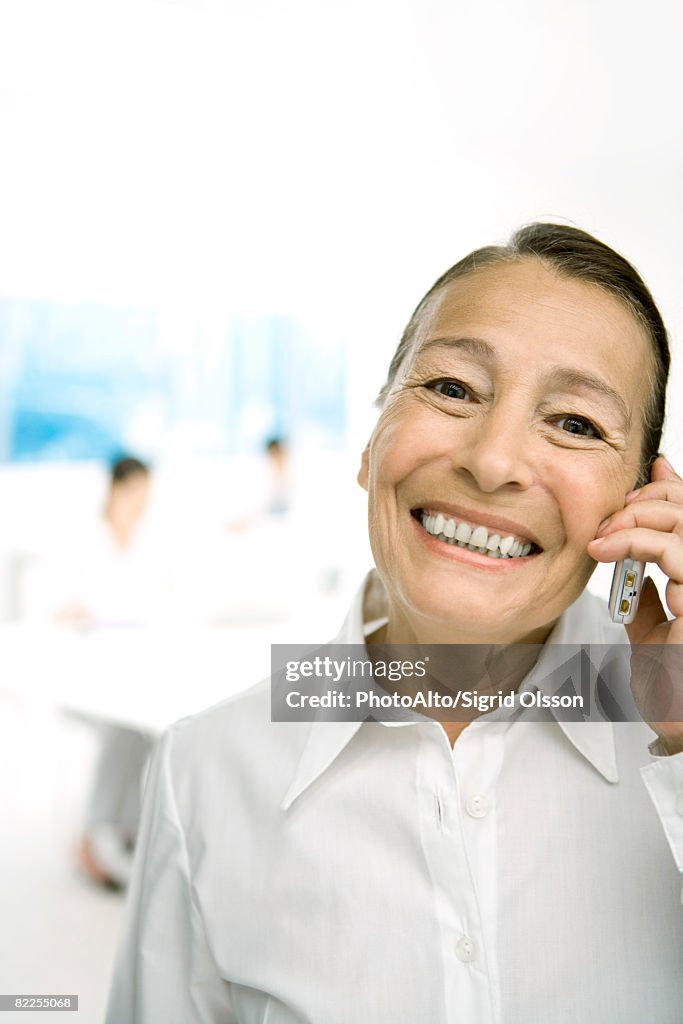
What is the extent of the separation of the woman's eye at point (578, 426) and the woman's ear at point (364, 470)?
0.65 feet

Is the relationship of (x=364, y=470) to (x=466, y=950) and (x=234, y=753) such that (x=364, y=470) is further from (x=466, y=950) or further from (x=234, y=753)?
(x=466, y=950)

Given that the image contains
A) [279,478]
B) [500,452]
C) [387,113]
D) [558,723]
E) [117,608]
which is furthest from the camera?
[279,478]

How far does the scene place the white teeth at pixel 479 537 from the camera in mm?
780

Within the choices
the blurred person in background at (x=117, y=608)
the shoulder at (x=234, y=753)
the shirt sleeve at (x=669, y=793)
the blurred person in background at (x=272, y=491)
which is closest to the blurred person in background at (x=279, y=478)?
the blurred person in background at (x=272, y=491)

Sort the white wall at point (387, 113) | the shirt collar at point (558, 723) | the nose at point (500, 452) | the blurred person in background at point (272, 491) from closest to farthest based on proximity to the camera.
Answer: the nose at point (500, 452), the shirt collar at point (558, 723), the white wall at point (387, 113), the blurred person in background at point (272, 491)

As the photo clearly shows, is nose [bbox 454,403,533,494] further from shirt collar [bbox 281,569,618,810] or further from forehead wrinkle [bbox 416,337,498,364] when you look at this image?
shirt collar [bbox 281,569,618,810]

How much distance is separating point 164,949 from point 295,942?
15 cm

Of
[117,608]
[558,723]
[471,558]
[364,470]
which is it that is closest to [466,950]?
[558,723]

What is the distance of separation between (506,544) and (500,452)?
0.08 m

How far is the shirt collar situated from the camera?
2.81 feet

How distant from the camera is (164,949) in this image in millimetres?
913

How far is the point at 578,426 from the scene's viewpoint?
2.64 ft

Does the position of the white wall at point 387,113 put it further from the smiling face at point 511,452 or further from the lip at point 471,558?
the lip at point 471,558

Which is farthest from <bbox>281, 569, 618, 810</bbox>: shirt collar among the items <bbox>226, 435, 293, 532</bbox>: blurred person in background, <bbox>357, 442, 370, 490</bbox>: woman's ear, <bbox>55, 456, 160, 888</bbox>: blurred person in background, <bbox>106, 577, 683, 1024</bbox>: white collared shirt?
<bbox>226, 435, 293, 532</bbox>: blurred person in background
